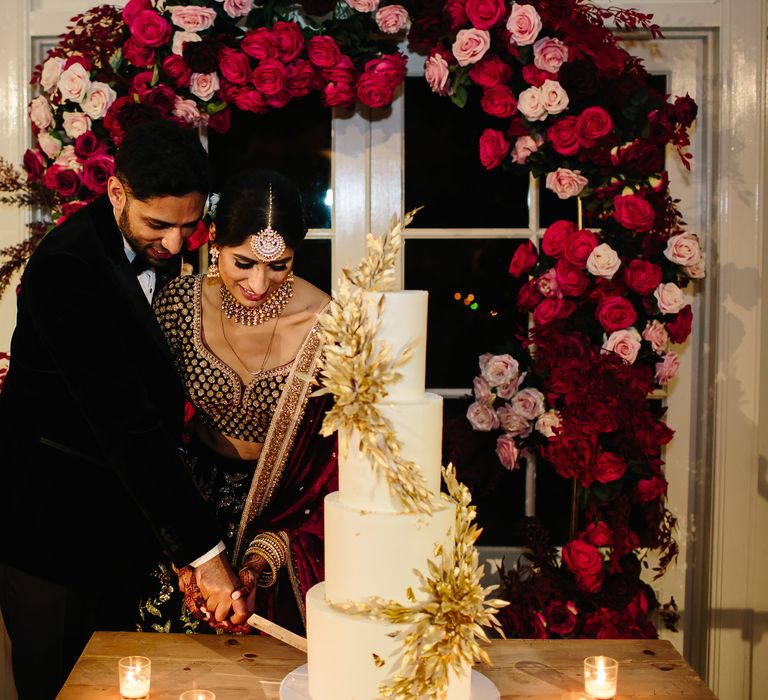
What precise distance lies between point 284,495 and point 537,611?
83cm

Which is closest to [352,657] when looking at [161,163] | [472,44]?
[161,163]

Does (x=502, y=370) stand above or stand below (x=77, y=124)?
below

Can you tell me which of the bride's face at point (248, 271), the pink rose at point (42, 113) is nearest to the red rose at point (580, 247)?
the bride's face at point (248, 271)

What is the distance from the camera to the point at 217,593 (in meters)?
1.76

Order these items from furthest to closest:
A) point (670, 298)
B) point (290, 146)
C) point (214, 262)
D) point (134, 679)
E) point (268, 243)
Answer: point (290, 146) → point (670, 298) → point (214, 262) → point (268, 243) → point (134, 679)

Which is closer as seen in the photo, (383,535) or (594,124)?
(383,535)

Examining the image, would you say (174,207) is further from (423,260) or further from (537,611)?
(537,611)

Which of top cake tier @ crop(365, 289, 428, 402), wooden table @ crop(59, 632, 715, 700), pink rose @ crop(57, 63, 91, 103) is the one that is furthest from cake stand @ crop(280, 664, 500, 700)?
pink rose @ crop(57, 63, 91, 103)

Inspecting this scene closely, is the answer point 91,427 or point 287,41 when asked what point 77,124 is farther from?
point 91,427

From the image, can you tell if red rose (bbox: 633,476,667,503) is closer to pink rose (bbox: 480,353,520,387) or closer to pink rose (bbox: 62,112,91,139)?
pink rose (bbox: 480,353,520,387)

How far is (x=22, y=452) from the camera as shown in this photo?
1.87m

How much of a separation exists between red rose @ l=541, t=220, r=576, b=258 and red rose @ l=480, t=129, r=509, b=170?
0.80 ft

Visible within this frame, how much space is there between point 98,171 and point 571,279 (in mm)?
1293

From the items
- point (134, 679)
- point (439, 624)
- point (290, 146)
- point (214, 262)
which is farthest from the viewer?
point (290, 146)
